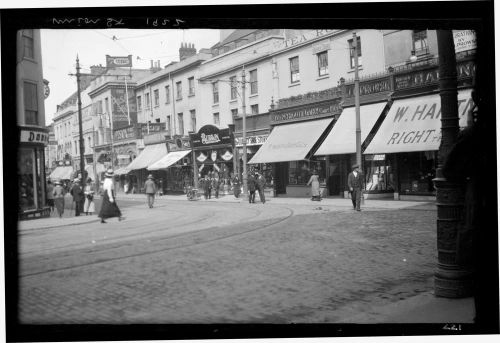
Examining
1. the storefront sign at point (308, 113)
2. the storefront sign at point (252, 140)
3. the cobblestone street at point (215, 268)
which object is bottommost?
the cobblestone street at point (215, 268)

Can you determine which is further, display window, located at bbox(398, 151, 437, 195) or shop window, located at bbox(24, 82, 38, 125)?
display window, located at bbox(398, 151, 437, 195)

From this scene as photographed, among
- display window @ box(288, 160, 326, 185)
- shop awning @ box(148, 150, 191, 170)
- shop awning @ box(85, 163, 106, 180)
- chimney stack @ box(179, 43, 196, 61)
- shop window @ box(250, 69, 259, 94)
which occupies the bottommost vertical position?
display window @ box(288, 160, 326, 185)

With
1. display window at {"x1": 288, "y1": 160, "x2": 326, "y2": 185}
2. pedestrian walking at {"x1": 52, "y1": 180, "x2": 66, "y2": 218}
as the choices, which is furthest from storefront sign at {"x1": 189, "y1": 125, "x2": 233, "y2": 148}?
pedestrian walking at {"x1": 52, "y1": 180, "x2": 66, "y2": 218}

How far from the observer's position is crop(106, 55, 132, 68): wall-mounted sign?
5277mm

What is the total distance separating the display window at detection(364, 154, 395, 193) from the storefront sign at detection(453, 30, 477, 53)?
1.80 meters

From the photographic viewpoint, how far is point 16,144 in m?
4.81

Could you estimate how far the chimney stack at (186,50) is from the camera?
526 cm

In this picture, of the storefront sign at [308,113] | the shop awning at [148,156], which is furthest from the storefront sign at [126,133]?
the storefront sign at [308,113]

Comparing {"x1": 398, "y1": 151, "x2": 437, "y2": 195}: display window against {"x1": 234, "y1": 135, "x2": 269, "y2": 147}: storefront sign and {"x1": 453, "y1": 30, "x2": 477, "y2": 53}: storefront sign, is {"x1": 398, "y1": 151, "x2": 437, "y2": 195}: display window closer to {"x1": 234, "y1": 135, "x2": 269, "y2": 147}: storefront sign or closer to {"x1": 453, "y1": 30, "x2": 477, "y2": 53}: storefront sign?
{"x1": 453, "y1": 30, "x2": 477, "y2": 53}: storefront sign

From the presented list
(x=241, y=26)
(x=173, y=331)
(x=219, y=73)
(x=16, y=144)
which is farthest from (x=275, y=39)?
(x=173, y=331)

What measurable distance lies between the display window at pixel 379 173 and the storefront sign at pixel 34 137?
173 inches

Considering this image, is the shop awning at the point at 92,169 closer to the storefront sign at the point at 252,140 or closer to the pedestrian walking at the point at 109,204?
the pedestrian walking at the point at 109,204

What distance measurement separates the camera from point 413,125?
5.89 meters

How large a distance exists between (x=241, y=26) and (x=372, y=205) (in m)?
3.39
